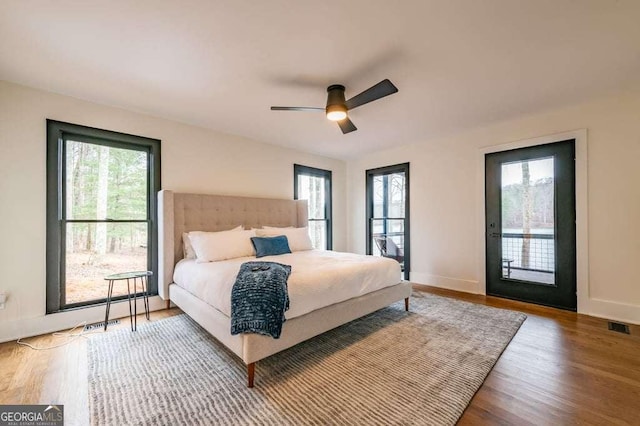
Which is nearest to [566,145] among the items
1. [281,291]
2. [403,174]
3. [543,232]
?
[543,232]

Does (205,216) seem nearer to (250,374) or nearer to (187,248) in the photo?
(187,248)

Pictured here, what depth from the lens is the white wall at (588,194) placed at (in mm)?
2926

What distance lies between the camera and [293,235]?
Result: 4102 millimetres


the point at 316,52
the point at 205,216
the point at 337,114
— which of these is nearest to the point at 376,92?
the point at 337,114

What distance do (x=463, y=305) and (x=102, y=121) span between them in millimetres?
5093

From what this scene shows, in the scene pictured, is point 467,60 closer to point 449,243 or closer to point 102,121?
point 449,243

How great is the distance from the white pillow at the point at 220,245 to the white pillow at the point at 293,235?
35 cm

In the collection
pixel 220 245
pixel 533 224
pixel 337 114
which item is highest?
pixel 337 114

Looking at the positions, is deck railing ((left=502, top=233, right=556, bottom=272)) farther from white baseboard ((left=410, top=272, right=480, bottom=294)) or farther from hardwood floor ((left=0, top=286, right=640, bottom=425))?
hardwood floor ((left=0, top=286, right=640, bottom=425))

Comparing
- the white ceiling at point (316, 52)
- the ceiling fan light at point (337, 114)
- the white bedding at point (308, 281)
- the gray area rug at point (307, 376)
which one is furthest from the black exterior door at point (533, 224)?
the ceiling fan light at point (337, 114)

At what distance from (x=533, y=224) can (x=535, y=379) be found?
2392mm

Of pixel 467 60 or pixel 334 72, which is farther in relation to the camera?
A: pixel 334 72

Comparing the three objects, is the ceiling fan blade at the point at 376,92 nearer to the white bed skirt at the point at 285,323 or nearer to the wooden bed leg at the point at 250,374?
the white bed skirt at the point at 285,323

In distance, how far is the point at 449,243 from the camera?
172 inches
